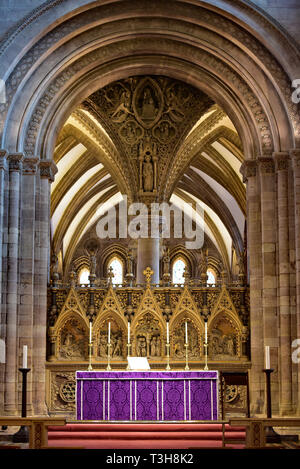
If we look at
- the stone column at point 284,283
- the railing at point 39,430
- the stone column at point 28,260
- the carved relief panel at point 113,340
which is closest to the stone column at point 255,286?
the stone column at point 284,283

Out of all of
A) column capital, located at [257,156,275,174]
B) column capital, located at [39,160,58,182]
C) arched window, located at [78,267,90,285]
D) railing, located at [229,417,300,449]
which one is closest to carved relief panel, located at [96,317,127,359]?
column capital, located at [39,160,58,182]

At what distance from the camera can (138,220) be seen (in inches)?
896

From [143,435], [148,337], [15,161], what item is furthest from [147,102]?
[143,435]

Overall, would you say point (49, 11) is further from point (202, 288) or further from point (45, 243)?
point (202, 288)

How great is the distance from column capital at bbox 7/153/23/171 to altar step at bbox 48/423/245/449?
5629 mm

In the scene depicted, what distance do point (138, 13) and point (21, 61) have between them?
2934mm

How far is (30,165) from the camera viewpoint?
16.9 meters

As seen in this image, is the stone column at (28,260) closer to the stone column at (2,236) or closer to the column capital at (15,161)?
the column capital at (15,161)

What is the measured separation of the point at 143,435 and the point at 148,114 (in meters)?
10.5

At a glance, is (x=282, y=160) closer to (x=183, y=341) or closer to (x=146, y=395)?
(x=183, y=341)

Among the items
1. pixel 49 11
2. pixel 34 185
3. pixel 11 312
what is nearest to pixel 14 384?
pixel 11 312

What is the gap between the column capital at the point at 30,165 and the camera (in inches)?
666

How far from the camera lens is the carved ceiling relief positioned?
69.4 feet
